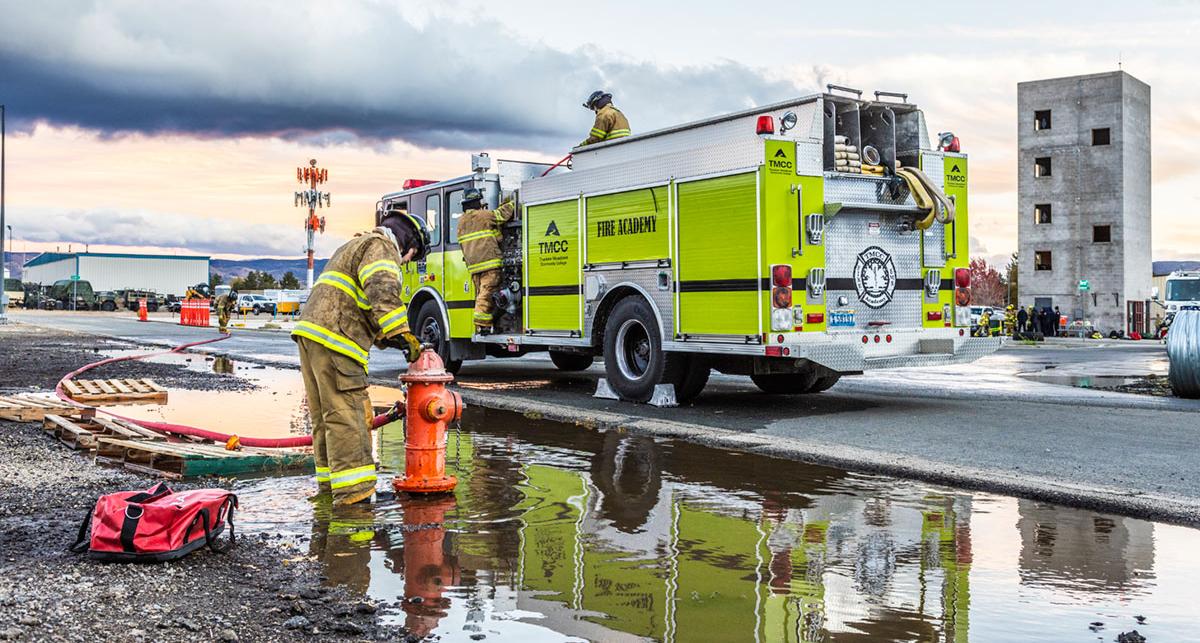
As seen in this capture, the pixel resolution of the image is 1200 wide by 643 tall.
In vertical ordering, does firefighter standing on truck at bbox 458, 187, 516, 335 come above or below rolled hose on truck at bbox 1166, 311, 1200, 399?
above

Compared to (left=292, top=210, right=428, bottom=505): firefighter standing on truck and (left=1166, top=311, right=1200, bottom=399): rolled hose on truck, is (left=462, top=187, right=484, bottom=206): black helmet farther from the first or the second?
(left=1166, top=311, right=1200, bottom=399): rolled hose on truck

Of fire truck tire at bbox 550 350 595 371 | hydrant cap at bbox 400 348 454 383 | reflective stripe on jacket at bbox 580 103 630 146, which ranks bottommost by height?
fire truck tire at bbox 550 350 595 371

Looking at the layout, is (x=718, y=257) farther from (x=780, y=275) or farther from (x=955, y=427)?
(x=955, y=427)

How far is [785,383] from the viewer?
41.1 feet

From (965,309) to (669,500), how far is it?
248 inches

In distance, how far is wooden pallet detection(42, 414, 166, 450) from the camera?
25.9 feet

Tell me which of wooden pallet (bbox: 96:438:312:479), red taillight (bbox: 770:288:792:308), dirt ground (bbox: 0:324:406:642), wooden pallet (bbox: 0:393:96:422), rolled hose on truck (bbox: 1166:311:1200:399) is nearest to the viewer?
dirt ground (bbox: 0:324:406:642)

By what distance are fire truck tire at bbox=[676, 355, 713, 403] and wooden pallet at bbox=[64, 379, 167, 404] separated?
5.66 meters

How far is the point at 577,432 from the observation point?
9422mm

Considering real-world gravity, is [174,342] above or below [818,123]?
below

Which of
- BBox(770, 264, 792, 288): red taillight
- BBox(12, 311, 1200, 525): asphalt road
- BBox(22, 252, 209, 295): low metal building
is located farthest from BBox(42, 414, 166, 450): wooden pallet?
BBox(22, 252, 209, 295): low metal building

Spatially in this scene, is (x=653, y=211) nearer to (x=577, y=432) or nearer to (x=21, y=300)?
(x=577, y=432)

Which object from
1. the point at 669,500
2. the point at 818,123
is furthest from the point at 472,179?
the point at 669,500

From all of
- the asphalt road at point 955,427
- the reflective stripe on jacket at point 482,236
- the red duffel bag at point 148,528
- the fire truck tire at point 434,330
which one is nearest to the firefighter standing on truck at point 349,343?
the red duffel bag at point 148,528
